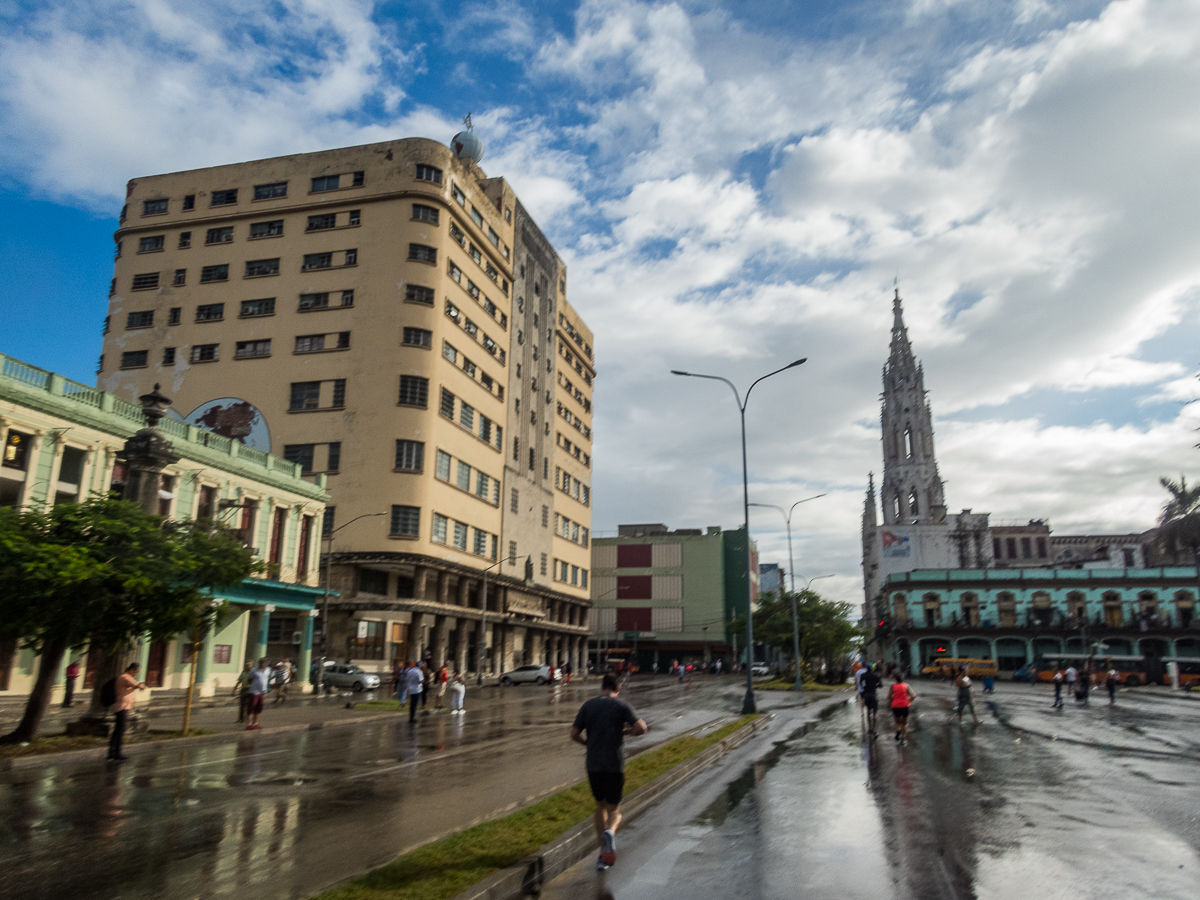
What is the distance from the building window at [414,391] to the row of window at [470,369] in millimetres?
2500

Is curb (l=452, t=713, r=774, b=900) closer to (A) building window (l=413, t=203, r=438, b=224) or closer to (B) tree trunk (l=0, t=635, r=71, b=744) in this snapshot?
(B) tree trunk (l=0, t=635, r=71, b=744)

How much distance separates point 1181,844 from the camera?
8.68m

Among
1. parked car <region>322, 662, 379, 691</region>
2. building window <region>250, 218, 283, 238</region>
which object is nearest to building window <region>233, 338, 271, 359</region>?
building window <region>250, 218, 283, 238</region>

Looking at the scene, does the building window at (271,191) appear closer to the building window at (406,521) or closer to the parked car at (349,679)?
the building window at (406,521)

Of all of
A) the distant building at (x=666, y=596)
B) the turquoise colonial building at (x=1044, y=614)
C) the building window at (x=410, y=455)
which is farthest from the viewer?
the distant building at (x=666, y=596)

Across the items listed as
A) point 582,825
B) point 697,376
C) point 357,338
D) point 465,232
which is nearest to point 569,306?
point 465,232

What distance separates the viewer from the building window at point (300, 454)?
50562 millimetres

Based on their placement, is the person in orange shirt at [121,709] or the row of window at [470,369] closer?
the person in orange shirt at [121,709]

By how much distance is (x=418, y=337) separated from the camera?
2042 inches

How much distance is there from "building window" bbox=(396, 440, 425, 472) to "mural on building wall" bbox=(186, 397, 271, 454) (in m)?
8.44

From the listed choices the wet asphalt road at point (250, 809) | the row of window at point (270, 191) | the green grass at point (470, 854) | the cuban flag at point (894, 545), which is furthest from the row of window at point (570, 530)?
the green grass at point (470, 854)

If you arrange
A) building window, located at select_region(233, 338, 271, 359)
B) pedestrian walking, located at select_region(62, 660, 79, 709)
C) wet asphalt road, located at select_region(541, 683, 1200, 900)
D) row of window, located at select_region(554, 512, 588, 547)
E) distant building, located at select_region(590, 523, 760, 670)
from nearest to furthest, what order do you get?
wet asphalt road, located at select_region(541, 683, 1200, 900), pedestrian walking, located at select_region(62, 660, 79, 709), building window, located at select_region(233, 338, 271, 359), row of window, located at select_region(554, 512, 588, 547), distant building, located at select_region(590, 523, 760, 670)

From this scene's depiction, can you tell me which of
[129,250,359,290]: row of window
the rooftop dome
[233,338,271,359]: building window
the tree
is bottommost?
the tree

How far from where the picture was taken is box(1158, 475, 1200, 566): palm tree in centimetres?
3847
